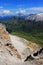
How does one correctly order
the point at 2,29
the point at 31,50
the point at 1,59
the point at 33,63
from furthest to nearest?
the point at 31,50, the point at 2,29, the point at 33,63, the point at 1,59

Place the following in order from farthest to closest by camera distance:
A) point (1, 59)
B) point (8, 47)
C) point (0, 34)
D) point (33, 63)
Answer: point (0, 34)
point (8, 47)
point (33, 63)
point (1, 59)

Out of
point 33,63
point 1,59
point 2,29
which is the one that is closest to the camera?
point 1,59

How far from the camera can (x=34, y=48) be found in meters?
60.1

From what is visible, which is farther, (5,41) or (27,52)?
(27,52)

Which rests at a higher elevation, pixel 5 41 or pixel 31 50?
pixel 5 41

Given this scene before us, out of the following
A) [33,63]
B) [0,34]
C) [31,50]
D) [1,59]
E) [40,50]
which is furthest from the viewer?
[40,50]

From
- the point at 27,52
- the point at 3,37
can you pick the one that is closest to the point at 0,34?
the point at 3,37

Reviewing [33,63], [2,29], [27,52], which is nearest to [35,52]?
[27,52]

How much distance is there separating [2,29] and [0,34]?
3.27 meters

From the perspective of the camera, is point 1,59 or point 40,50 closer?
point 1,59

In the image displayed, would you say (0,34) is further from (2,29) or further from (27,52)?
(27,52)

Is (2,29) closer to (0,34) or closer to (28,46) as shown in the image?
(0,34)

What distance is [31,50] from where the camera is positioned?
56.9 m

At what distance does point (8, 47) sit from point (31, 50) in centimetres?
1334
